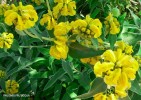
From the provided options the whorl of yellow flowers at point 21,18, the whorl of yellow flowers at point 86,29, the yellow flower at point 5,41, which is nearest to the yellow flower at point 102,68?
the whorl of yellow flowers at point 86,29

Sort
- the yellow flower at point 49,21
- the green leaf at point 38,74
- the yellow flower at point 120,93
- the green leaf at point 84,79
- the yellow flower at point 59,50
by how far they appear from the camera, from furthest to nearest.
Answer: the green leaf at point 38,74
the green leaf at point 84,79
the yellow flower at point 49,21
the yellow flower at point 59,50
the yellow flower at point 120,93

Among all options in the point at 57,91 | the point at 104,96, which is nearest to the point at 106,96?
the point at 104,96

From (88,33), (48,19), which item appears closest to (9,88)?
(48,19)

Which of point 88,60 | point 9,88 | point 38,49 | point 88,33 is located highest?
point 88,33

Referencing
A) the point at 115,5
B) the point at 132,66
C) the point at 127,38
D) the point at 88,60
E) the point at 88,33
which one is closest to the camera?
the point at 132,66

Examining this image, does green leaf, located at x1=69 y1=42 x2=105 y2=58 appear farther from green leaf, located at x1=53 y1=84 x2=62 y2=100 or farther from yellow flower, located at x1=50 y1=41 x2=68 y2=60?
green leaf, located at x1=53 y1=84 x2=62 y2=100

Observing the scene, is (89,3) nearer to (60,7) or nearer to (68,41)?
(60,7)

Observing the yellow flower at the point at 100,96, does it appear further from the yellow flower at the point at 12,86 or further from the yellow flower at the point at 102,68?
the yellow flower at the point at 12,86

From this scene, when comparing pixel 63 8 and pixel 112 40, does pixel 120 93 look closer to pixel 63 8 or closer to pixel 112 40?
pixel 112 40
